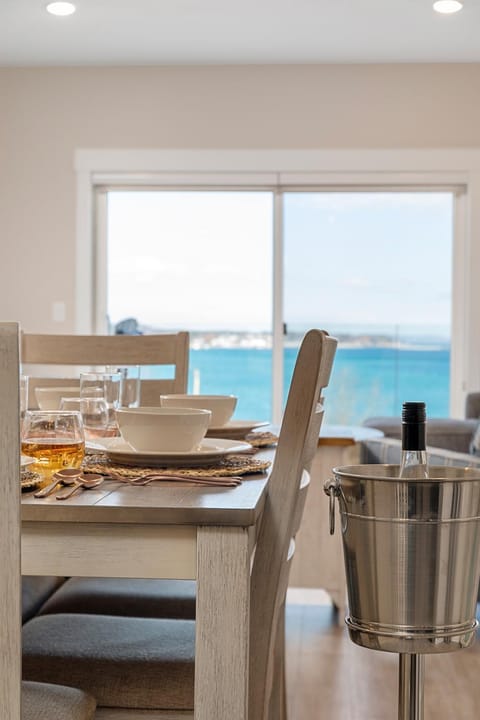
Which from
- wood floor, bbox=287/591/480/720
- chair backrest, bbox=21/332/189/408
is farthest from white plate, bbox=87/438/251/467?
wood floor, bbox=287/591/480/720

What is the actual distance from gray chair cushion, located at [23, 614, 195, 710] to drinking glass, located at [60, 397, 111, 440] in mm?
328

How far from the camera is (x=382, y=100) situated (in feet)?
18.1

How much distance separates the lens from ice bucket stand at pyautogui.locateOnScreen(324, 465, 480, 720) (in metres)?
0.97

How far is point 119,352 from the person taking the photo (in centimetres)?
258

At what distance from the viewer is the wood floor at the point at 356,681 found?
8.46ft

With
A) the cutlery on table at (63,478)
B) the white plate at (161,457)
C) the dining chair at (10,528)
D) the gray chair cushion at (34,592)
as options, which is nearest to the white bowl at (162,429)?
the white plate at (161,457)

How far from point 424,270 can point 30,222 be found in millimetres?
2343

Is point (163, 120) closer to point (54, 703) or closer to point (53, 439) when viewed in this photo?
point (53, 439)

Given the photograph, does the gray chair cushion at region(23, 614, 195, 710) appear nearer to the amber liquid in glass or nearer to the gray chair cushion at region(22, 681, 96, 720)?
the gray chair cushion at region(22, 681, 96, 720)

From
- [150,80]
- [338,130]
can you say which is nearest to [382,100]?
[338,130]

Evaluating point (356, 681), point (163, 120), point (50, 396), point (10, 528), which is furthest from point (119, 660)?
point (163, 120)

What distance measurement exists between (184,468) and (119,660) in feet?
0.99

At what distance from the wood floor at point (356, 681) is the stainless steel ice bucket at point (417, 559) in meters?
1.67

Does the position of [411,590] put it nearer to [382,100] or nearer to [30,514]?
[30,514]
